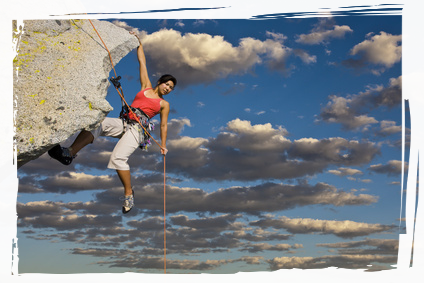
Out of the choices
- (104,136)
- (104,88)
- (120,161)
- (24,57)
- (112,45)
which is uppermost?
(112,45)

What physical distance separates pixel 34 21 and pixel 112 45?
143cm

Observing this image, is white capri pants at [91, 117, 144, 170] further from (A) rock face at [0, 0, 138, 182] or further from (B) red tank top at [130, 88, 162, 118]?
(A) rock face at [0, 0, 138, 182]

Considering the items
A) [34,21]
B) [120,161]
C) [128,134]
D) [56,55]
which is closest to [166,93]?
[128,134]

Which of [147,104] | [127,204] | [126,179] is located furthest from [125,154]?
[147,104]

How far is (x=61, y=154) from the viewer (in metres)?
7.74

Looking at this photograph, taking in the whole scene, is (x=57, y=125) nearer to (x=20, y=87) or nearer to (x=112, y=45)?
(x=20, y=87)

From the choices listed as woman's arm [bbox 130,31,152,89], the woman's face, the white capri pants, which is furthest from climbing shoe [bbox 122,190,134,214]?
woman's arm [bbox 130,31,152,89]

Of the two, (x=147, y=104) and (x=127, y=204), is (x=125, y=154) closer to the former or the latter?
(x=127, y=204)

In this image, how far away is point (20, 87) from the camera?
7.11 m

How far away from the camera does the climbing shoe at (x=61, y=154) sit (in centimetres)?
771

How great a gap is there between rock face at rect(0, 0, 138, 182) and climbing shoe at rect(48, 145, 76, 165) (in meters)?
0.69

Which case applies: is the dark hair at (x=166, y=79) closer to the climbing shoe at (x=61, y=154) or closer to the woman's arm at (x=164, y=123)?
the woman's arm at (x=164, y=123)

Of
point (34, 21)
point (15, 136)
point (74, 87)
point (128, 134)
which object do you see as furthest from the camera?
point (128, 134)

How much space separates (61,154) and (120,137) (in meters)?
1.25
